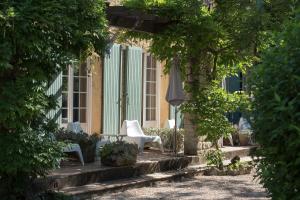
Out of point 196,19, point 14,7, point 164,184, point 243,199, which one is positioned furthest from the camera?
point 196,19

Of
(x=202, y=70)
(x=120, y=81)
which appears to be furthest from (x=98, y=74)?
(x=202, y=70)

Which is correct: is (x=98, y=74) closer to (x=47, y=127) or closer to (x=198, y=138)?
(x=198, y=138)

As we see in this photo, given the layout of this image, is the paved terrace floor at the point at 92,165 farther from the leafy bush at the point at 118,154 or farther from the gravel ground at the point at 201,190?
the gravel ground at the point at 201,190

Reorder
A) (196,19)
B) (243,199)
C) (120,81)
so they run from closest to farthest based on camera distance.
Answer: (243,199), (196,19), (120,81)

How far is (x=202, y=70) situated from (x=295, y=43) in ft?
27.9

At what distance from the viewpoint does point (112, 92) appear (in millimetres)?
13828

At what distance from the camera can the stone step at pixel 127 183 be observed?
8.95m

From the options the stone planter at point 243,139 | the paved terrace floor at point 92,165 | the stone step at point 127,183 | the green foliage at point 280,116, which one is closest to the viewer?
the green foliage at point 280,116

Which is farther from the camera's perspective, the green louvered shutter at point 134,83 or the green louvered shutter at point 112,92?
the green louvered shutter at point 134,83

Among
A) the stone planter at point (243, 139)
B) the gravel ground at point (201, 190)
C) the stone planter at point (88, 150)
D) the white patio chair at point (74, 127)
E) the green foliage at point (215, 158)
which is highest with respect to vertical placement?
the white patio chair at point (74, 127)

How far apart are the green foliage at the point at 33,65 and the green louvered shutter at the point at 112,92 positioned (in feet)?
20.6

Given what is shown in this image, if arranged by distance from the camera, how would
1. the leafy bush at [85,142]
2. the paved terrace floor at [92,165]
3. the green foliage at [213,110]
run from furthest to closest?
the green foliage at [213,110], the leafy bush at [85,142], the paved terrace floor at [92,165]

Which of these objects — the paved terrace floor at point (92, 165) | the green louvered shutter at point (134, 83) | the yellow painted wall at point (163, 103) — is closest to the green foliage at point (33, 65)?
the paved terrace floor at point (92, 165)

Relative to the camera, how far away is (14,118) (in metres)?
6.57
